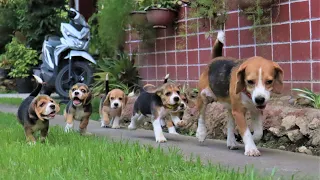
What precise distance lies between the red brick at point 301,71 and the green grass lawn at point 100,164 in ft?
8.04

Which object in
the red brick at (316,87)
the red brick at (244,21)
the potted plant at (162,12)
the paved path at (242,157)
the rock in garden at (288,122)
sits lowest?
the paved path at (242,157)

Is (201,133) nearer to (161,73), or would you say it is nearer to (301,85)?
(301,85)

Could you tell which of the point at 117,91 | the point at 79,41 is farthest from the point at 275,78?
the point at 79,41

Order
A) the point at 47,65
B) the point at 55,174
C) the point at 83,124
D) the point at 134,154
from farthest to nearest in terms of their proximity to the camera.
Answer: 1. the point at 47,65
2. the point at 83,124
3. the point at 134,154
4. the point at 55,174

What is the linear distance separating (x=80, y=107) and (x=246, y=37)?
8.26ft

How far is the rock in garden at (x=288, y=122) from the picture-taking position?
532 centimetres

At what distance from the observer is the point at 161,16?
8.23 metres

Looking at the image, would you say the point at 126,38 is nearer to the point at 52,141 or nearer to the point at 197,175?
the point at 52,141

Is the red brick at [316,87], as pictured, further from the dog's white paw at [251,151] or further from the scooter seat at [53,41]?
the scooter seat at [53,41]

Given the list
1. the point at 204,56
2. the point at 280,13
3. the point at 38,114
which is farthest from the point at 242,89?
the point at 204,56

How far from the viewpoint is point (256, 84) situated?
15.0ft

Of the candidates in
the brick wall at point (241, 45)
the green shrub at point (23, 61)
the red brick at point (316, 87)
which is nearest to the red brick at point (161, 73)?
the brick wall at point (241, 45)

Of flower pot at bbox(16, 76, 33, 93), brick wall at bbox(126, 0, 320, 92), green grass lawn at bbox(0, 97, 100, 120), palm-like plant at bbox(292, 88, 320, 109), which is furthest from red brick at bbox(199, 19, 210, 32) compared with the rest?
flower pot at bbox(16, 76, 33, 93)

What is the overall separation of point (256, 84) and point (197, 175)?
137 cm
